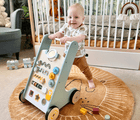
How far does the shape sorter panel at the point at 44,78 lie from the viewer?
899 mm

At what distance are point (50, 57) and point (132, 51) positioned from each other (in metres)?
1.10

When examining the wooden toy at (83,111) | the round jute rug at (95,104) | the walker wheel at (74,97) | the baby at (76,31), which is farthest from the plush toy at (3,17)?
the wooden toy at (83,111)

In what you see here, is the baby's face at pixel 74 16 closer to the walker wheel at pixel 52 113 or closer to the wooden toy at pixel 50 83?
the wooden toy at pixel 50 83

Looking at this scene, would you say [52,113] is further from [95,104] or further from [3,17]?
[3,17]

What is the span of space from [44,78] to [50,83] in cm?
9

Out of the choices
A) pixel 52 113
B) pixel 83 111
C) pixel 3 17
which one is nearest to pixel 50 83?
pixel 52 113

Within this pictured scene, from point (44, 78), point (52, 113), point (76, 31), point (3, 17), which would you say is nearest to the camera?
point (52, 113)

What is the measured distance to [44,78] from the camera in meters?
0.96

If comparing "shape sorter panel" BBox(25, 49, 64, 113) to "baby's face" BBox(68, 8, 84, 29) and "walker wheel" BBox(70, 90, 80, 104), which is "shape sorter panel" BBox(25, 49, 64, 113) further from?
"baby's face" BBox(68, 8, 84, 29)

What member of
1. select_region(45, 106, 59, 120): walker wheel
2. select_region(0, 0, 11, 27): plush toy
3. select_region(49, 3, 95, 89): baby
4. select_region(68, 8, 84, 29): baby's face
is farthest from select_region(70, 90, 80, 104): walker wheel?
select_region(0, 0, 11, 27): plush toy

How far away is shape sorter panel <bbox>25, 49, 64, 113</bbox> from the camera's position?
2.95ft

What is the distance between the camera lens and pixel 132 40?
1604mm

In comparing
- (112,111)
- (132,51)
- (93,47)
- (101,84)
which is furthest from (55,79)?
(132,51)

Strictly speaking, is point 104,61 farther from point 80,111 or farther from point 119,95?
point 80,111
